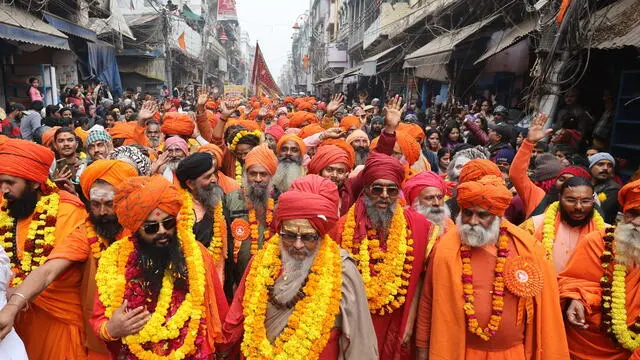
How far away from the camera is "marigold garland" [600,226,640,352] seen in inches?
110

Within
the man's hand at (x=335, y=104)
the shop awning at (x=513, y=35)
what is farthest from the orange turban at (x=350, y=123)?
the shop awning at (x=513, y=35)

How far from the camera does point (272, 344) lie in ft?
8.34

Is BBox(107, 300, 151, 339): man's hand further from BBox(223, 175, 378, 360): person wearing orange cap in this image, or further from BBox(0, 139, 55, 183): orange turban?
BBox(0, 139, 55, 183): orange turban

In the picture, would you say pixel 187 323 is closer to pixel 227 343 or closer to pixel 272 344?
pixel 227 343

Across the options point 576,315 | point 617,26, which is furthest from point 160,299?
point 617,26

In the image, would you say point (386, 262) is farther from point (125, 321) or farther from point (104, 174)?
point (104, 174)

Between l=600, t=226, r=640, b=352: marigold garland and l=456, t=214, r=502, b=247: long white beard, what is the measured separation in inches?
28.3

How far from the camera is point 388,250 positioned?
325 centimetres

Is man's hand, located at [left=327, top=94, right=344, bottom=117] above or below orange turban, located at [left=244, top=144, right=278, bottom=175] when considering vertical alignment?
above

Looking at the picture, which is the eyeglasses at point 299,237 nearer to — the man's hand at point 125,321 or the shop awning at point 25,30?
the man's hand at point 125,321

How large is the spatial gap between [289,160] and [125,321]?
9.90 ft

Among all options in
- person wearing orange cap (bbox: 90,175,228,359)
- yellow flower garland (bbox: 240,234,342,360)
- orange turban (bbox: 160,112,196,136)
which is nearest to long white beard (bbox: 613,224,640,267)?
yellow flower garland (bbox: 240,234,342,360)

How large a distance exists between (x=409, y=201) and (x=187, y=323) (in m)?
2.12

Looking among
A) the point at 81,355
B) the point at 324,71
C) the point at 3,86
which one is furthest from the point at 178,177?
the point at 324,71
